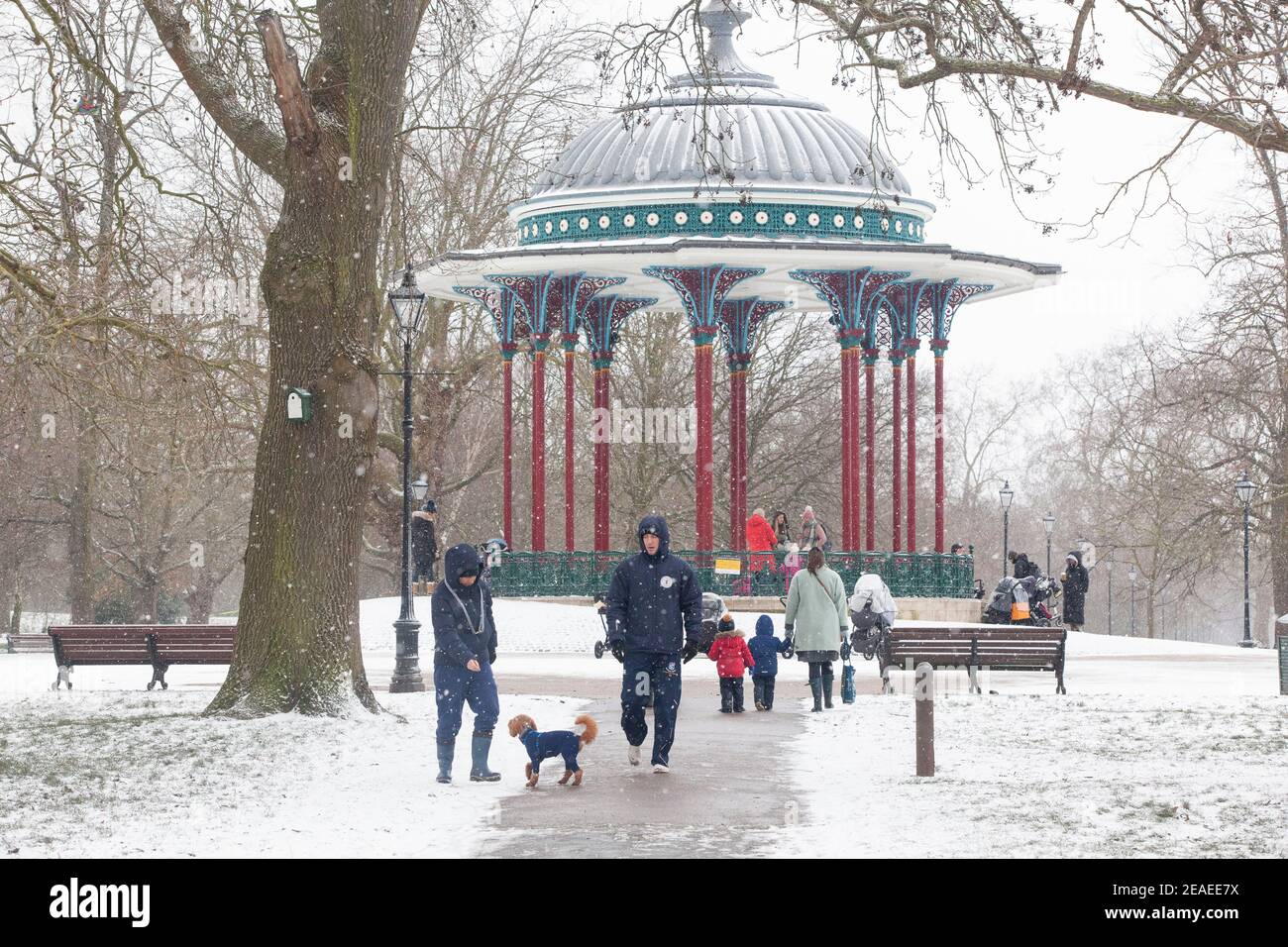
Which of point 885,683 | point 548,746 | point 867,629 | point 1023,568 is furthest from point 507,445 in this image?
point 548,746

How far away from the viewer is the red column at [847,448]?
110 feet

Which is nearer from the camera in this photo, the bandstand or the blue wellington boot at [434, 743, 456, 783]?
the blue wellington boot at [434, 743, 456, 783]

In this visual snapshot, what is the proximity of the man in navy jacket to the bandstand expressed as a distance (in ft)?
62.3

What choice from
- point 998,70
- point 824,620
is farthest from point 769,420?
point 998,70

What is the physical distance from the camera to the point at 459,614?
13430 millimetres

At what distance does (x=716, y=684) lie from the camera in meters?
22.8

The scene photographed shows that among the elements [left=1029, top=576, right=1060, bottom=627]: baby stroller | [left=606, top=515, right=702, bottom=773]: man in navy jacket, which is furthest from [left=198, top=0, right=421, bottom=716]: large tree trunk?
[left=1029, top=576, right=1060, bottom=627]: baby stroller

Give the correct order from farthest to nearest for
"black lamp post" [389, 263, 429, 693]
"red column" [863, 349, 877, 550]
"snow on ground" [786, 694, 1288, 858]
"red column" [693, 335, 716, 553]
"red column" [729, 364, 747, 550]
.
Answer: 1. "red column" [729, 364, 747, 550]
2. "red column" [863, 349, 877, 550]
3. "red column" [693, 335, 716, 553]
4. "black lamp post" [389, 263, 429, 693]
5. "snow on ground" [786, 694, 1288, 858]

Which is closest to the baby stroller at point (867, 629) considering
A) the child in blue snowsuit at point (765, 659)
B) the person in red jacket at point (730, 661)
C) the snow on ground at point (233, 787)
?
the child in blue snowsuit at point (765, 659)

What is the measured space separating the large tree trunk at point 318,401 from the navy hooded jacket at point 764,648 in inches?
145

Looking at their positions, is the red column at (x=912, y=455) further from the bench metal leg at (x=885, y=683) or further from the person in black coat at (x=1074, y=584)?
the bench metal leg at (x=885, y=683)

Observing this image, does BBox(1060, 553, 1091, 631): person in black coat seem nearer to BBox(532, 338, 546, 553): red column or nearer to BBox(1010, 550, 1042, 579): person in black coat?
BBox(1010, 550, 1042, 579): person in black coat

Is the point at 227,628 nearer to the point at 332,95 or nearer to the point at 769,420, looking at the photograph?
the point at 332,95

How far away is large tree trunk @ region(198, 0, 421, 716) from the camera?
16562 mm
